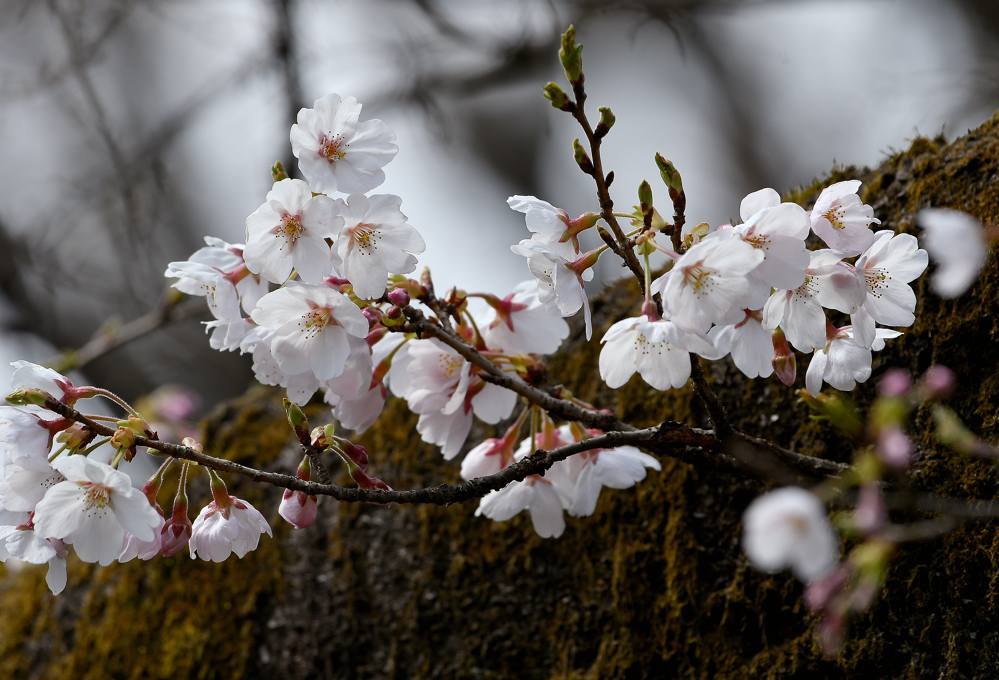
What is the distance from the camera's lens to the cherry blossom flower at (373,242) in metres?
0.92

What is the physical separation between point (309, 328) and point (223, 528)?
0.23m

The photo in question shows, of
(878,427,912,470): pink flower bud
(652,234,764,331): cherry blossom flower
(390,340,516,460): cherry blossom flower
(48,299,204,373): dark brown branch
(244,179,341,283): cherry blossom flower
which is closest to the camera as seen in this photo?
(878,427,912,470): pink flower bud

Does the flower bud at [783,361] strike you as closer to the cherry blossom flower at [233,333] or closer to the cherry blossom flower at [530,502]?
the cherry blossom flower at [530,502]

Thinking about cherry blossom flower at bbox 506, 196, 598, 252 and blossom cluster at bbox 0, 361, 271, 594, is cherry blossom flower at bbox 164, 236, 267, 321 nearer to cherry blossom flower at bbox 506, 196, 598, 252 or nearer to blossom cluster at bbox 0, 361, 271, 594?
blossom cluster at bbox 0, 361, 271, 594

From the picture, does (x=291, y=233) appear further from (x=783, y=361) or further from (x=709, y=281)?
(x=783, y=361)

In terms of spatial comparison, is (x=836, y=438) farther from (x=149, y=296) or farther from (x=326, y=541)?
(x=149, y=296)

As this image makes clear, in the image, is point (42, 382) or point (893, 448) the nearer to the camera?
point (893, 448)

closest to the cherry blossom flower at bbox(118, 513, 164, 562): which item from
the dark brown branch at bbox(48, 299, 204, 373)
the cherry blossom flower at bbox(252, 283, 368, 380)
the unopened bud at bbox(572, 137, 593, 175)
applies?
the cherry blossom flower at bbox(252, 283, 368, 380)

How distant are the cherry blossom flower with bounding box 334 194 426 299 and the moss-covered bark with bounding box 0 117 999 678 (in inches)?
22.5

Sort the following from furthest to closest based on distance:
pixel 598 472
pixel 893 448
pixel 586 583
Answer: pixel 586 583, pixel 598 472, pixel 893 448

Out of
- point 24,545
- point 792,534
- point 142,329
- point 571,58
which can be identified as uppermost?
point 142,329

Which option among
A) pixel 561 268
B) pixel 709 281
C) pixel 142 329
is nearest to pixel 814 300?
pixel 709 281

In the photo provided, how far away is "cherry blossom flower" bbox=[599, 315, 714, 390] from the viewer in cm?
89

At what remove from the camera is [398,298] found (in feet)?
3.15
